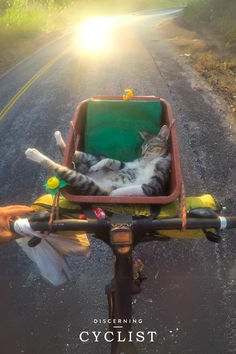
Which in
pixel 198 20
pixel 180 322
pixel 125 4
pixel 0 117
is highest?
pixel 125 4

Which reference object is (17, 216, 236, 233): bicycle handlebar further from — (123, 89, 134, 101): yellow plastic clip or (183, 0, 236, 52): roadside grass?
(183, 0, 236, 52): roadside grass

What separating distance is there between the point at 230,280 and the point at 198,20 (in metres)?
21.2

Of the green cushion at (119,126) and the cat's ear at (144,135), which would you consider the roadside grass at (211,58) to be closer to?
the green cushion at (119,126)

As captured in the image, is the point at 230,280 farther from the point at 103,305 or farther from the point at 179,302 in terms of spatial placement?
the point at 103,305

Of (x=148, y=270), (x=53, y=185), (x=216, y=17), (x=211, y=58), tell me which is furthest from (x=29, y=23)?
(x=53, y=185)

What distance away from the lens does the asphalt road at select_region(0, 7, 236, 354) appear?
12.5 ft

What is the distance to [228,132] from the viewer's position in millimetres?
8000

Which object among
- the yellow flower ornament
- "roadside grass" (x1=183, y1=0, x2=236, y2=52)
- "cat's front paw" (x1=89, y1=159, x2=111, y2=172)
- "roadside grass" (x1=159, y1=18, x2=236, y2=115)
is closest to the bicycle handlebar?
the yellow flower ornament

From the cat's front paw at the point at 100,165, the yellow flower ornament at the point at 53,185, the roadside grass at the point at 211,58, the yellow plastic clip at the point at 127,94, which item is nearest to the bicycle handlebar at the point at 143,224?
the yellow flower ornament at the point at 53,185

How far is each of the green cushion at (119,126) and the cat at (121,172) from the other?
215 mm

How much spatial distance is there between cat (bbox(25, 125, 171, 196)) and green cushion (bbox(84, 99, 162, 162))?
0.22m

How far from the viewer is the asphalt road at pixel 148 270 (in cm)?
380

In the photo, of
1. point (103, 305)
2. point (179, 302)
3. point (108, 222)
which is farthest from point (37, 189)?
point (108, 222)

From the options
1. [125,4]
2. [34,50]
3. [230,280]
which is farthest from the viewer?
[125,4]
